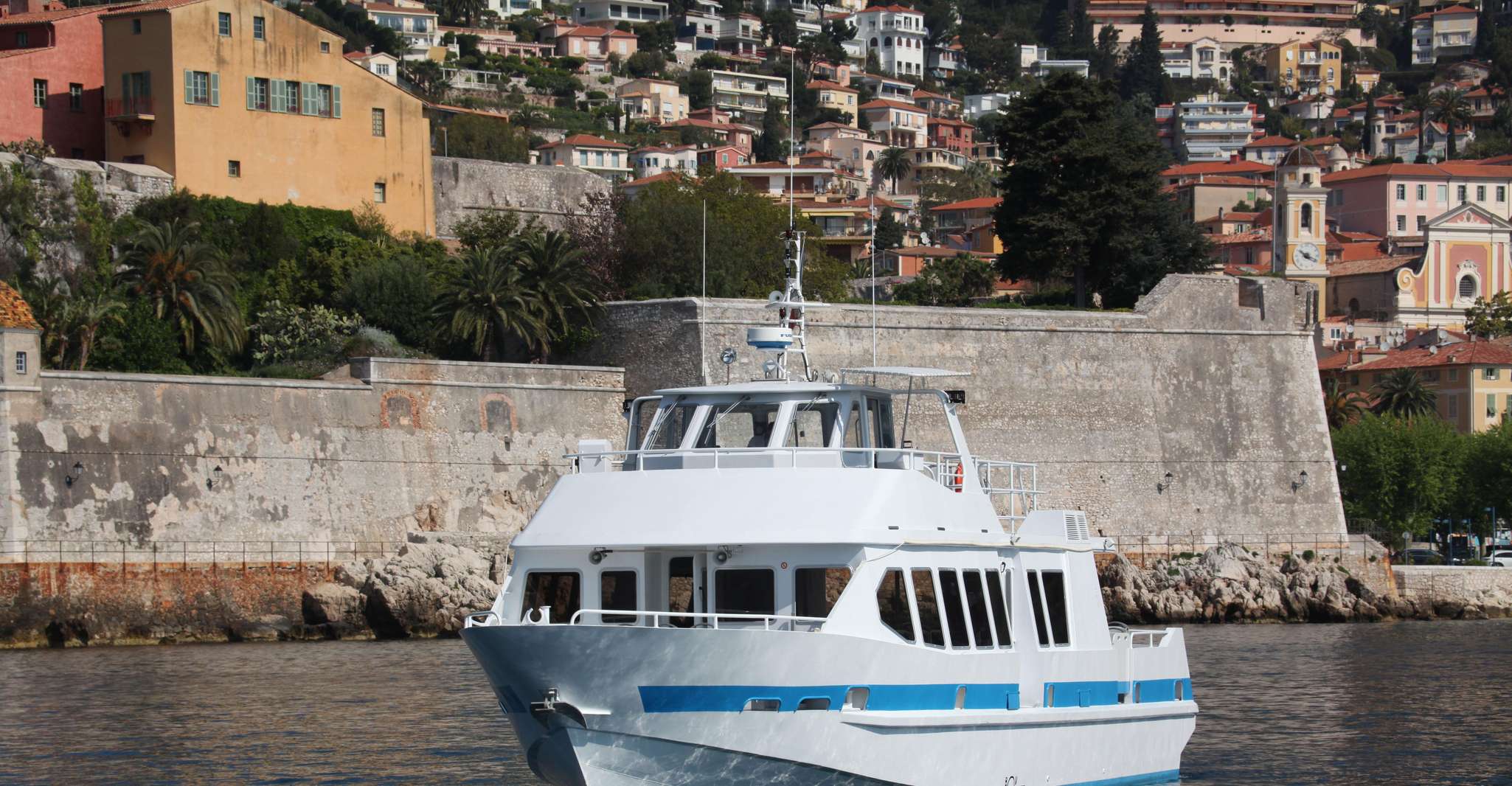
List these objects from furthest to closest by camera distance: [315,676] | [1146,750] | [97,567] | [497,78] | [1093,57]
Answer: [1093,57] < [497,78] < [97,567] < [315,676] < [1146,750]

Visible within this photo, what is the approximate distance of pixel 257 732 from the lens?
2339 centimetres

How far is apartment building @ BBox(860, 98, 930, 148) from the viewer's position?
13250 cm

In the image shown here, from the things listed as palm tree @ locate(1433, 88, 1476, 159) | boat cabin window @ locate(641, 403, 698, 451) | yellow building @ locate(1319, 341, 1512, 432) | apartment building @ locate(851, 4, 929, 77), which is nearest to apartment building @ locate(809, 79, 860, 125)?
apartment building @ locate(851, 4, 929, 77)

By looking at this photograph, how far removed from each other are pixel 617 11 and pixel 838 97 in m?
19.2

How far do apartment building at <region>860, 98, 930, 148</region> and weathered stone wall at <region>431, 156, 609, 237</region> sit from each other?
3083 inches

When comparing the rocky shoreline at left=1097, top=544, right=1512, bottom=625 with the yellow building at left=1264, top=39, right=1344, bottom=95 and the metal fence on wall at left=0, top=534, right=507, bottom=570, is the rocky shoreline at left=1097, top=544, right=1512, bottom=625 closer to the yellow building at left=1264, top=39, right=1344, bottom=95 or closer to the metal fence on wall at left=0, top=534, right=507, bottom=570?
the metal fence on wall at left=0, top=534, right=507, bottom=570

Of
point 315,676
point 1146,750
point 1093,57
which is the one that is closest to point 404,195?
point 315,676

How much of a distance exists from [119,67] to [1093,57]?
380ft

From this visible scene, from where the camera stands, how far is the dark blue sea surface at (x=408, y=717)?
2138cm

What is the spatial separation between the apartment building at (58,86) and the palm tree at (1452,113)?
9508 cm

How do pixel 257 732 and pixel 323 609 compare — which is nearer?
pixel 257 732

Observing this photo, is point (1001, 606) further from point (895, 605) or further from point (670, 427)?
point (670, 427)

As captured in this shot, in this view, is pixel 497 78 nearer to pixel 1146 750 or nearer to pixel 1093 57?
pixel 1093 57

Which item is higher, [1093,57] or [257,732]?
[1093,57]
